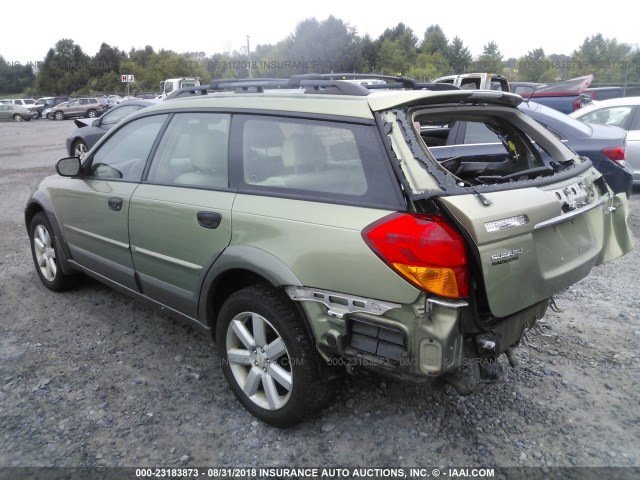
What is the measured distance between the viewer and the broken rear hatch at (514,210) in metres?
2.12

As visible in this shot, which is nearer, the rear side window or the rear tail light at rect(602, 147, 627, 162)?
the rear side window

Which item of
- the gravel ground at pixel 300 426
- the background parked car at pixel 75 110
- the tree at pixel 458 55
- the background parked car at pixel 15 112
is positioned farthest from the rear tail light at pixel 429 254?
the tree at pixel 458 55

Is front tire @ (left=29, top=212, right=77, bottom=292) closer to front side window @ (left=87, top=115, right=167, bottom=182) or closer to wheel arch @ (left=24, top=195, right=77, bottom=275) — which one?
wheel arch @ (left=24, top=195, right=77, bottom=275)

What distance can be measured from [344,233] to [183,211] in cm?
118

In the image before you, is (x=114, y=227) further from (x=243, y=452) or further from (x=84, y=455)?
(x=243, y=452)

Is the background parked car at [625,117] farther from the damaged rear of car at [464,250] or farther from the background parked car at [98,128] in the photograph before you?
the background parked car at [98,128]

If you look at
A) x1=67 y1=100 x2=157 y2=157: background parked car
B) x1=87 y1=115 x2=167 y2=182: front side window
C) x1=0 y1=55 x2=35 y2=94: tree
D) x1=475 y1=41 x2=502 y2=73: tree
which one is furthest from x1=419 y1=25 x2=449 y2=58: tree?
x1=87 y1=115 x2=167 y2=182: front side window

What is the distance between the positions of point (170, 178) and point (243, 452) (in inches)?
67.1

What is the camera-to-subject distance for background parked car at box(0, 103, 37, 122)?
36.7 m

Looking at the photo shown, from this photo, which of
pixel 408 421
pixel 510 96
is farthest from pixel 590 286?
pixel 408 421

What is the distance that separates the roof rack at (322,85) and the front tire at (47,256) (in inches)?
69.8

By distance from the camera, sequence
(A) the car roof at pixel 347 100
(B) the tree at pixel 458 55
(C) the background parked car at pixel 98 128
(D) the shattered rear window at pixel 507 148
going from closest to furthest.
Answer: (A) the car roof at pixel 347 100 < (D) the shattered rear window at pixel 507 148 < (C) the background parked car at pixel 98 128 < (B) the tree at pixel 458 55

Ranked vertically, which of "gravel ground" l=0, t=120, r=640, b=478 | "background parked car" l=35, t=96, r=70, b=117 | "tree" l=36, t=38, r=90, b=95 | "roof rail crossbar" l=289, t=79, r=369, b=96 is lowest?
"gravel ground" l=0, t=120, r=640, b=478

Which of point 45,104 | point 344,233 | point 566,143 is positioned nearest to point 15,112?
point 45,104
